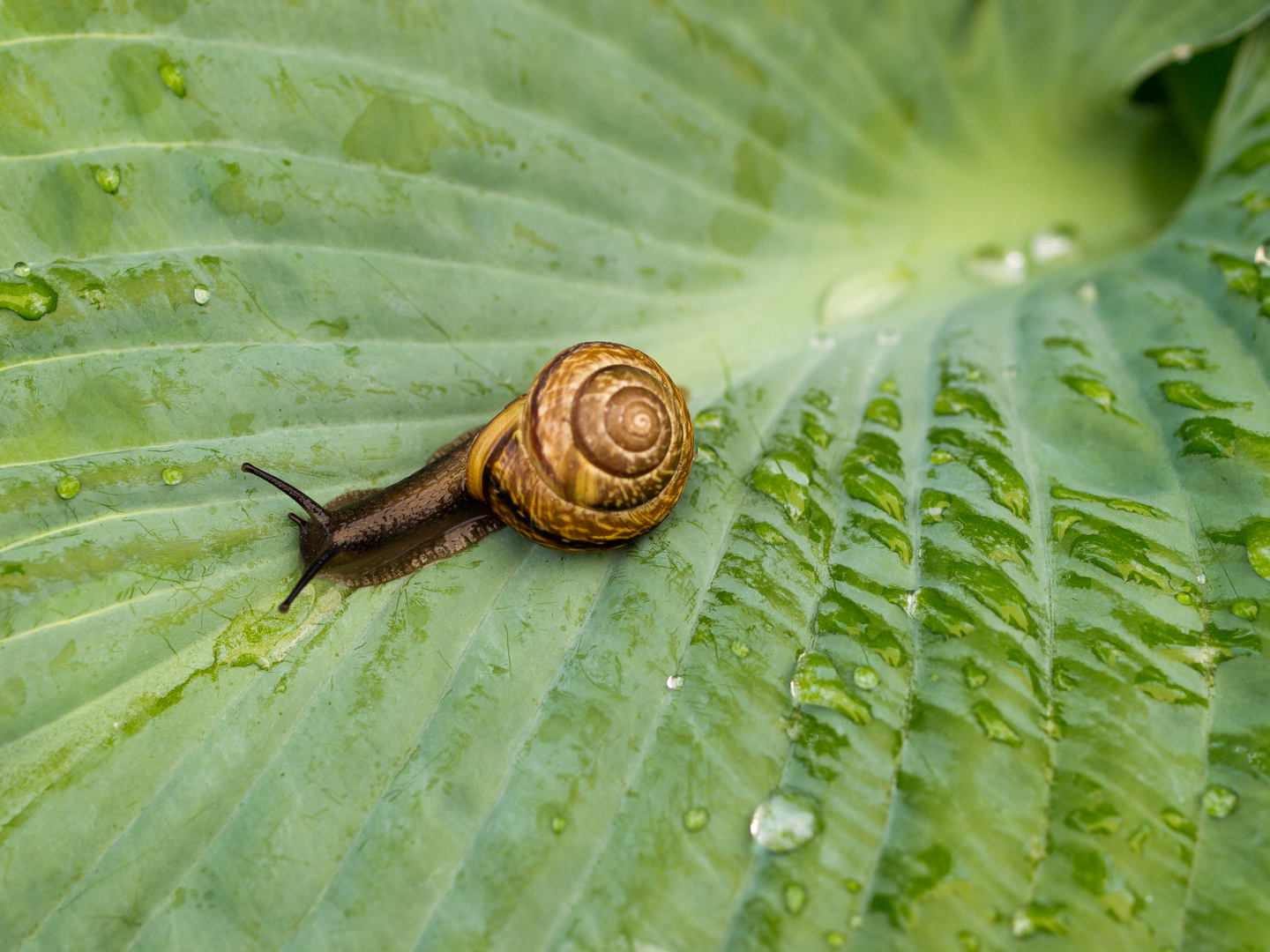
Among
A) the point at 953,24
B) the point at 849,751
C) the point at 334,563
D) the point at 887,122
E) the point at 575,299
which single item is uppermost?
A: the point at 953,24

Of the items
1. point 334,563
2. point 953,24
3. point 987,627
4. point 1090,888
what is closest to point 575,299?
point 334,563

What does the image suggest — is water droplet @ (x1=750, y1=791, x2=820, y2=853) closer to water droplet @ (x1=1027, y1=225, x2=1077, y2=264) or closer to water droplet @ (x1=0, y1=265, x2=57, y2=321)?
water droplet @ (x1=0, y1=265, x2=57, y2=321)

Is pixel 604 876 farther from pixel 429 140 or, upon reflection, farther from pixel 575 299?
pixel 429 140

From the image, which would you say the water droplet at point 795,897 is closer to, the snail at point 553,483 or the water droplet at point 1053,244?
the snail at point 553,483

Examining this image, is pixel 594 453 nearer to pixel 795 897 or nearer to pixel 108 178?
pixel 795 897

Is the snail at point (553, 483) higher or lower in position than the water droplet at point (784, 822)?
higher

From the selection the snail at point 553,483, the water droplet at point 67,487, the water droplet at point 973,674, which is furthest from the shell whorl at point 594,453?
the water droplet at point 67,487
